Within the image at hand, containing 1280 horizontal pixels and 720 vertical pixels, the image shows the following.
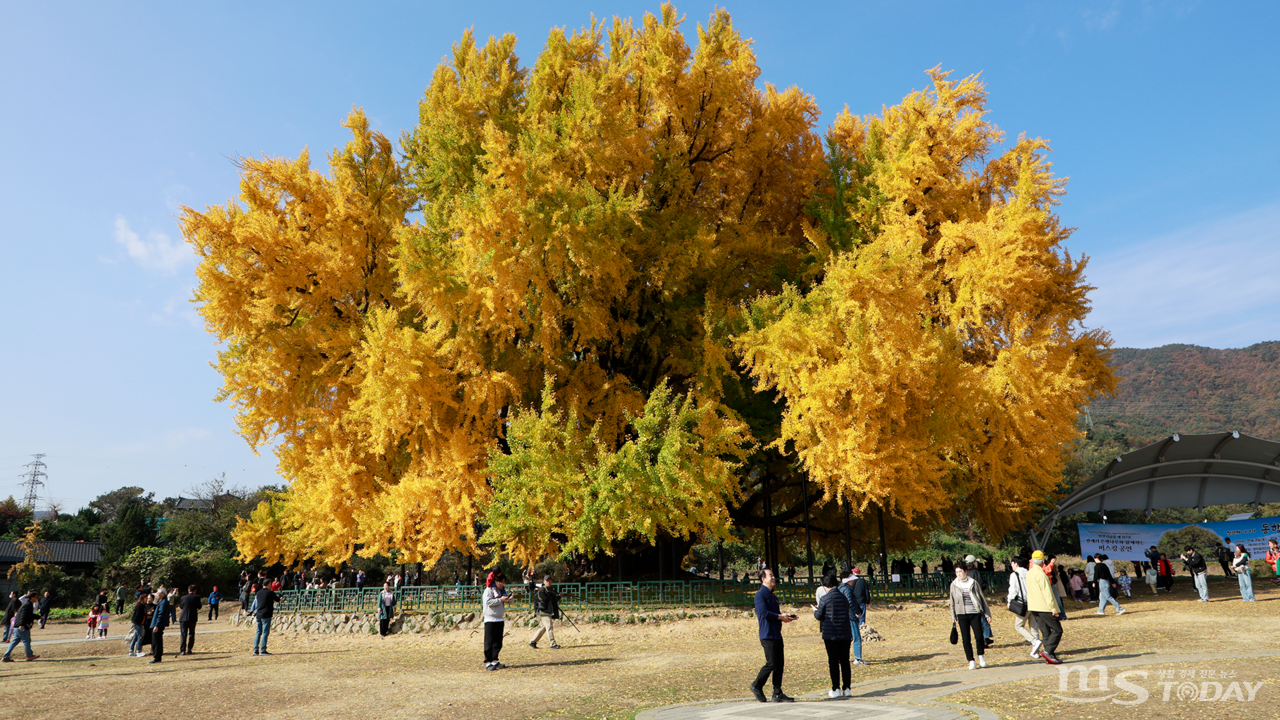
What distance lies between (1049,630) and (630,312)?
1363cm

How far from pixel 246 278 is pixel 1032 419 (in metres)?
21.5

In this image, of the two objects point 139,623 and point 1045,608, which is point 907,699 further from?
point 139,623

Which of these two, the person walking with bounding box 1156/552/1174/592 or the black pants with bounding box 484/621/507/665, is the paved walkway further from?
the person walking with bounding box 1156/552/1174/592

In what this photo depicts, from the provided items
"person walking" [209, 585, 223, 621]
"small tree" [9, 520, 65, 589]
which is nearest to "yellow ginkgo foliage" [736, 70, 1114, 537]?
"person walking" [209, 585, 223, 621]

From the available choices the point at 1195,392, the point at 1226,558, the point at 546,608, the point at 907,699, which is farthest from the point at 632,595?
the point at 1195,392

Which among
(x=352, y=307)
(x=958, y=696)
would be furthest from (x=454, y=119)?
(x=958, y=696)

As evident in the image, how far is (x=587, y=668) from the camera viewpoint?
1216 centimetres

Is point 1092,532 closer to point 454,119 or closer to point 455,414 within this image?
point 455,414

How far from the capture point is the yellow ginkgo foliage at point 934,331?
17.4 metres

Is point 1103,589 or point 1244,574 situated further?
point 1244,574

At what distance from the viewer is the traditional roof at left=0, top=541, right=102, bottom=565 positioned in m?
47.2

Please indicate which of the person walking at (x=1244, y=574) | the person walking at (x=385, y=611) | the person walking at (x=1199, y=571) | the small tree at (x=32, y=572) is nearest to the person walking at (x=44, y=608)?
the small tree at (x=32, y=572)

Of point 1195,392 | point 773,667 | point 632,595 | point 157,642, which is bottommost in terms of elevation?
point 157,642

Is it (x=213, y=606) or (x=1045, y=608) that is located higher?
(x=1045, y=608)
